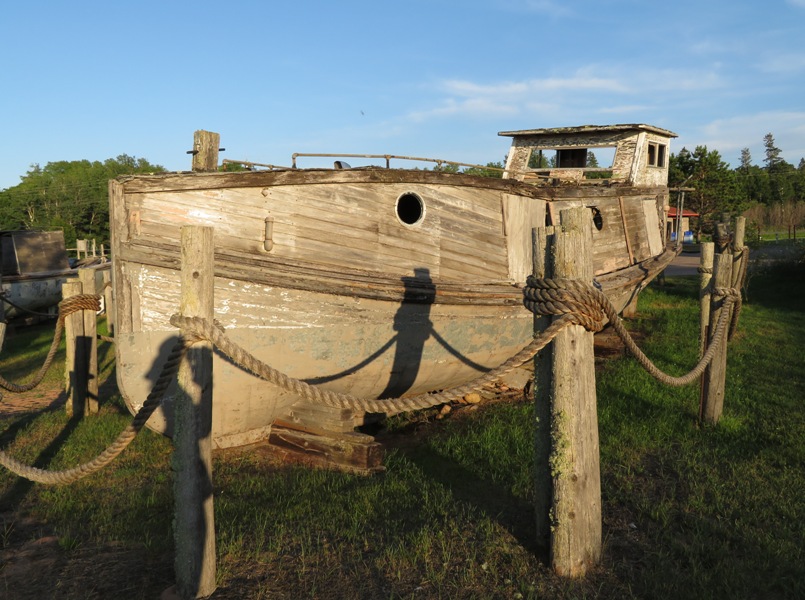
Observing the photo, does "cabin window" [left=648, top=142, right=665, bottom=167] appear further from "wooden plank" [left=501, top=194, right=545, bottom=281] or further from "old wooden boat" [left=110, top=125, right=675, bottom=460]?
"old wooden boat" [left=110, top=125, right=675, bottom=460]

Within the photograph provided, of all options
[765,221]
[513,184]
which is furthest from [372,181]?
[765,221]

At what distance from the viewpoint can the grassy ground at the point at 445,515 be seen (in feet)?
12.6

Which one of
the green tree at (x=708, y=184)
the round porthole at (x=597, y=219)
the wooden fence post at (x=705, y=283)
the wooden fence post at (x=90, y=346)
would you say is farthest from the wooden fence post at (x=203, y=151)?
the green tree at (x=708, y=184)

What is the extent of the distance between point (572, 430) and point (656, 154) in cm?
1143

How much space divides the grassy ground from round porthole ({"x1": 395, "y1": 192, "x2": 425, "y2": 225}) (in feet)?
8.74

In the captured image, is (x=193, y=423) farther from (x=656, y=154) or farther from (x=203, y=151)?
(x=656, y=154)

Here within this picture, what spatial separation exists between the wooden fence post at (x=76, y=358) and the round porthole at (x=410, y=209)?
15.0 ft

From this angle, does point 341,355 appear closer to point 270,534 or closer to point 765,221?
point 270,534

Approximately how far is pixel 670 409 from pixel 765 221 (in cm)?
4178

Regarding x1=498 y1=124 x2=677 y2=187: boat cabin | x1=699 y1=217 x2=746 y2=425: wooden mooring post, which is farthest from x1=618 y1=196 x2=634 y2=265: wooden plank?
x1=699 y1=217 x2=746 y2=425: wooden mooring post

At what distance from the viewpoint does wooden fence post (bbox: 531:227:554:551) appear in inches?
152

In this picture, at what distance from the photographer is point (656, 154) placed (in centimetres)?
1344

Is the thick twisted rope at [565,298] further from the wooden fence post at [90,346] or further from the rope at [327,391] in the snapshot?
the wooden fence post at [90,346]

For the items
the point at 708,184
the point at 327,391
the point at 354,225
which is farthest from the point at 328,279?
the point at 708,184
